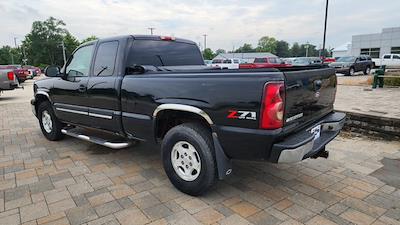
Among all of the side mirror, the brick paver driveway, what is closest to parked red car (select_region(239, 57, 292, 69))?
the brick paver driveway

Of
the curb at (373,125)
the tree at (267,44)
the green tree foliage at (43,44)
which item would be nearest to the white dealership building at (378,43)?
the curb at (373,125)

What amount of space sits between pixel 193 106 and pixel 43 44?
85222 millimetres

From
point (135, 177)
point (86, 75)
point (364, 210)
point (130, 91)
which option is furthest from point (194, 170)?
point (86, 75)

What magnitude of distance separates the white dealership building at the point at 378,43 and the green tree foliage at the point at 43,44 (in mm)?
68331

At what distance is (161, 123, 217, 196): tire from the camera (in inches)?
117

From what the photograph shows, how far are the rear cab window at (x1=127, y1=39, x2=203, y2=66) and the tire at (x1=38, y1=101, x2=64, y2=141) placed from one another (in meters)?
2.42

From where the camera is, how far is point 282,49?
362ft

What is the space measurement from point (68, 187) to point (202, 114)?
75.8 inches

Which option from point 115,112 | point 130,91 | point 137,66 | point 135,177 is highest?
point 137,66

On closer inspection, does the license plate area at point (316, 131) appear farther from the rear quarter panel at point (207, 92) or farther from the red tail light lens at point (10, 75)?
the red tail light lens at point (10, 75)

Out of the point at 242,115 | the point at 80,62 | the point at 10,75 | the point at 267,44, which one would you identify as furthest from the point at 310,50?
the point at 242,115

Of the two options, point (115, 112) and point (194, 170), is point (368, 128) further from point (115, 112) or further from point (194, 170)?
point (115, 112)

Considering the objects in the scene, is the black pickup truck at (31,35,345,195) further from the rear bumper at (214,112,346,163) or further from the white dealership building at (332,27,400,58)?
the white dealership building at (332,27,400,58)

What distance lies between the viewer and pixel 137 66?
3.73m
